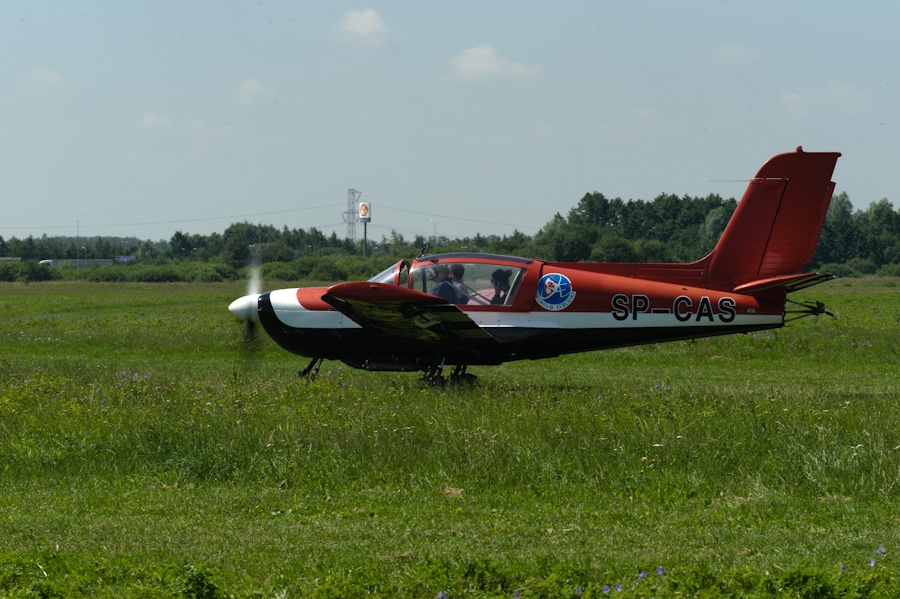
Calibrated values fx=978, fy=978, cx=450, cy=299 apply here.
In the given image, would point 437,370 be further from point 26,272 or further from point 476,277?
point 26,272

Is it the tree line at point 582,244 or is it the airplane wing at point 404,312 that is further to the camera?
the tree line at point 582,244

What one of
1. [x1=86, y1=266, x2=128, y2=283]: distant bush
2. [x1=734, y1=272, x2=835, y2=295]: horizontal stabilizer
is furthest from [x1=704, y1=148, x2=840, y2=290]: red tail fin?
[x1=86, y1=266, x2=128, y2=283]: distant bush

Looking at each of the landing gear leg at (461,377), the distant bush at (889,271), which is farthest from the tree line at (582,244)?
the landing gear leg at (461,377)

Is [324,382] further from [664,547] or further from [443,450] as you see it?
[664,547]

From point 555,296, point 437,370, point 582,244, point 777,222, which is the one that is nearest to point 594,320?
point 555,296

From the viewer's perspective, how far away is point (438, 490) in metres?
8.16

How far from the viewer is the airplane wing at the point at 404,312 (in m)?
12.6

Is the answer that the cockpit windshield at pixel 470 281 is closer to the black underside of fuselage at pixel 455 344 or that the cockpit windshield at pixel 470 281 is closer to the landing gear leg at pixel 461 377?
the black underside of fuselage at pixel 455 344

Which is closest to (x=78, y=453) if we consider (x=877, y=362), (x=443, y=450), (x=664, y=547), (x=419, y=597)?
(x=443, y=450)

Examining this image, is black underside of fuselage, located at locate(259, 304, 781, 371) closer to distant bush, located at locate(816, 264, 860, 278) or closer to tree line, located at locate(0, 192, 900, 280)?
tree line, located at locate(0, 192, 900, 280)

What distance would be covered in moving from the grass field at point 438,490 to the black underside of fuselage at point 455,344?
56 cm

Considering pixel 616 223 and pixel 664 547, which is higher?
pixel 616 223

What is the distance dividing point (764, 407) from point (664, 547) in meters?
4.74

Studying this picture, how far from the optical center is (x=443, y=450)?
8883 millimetres
